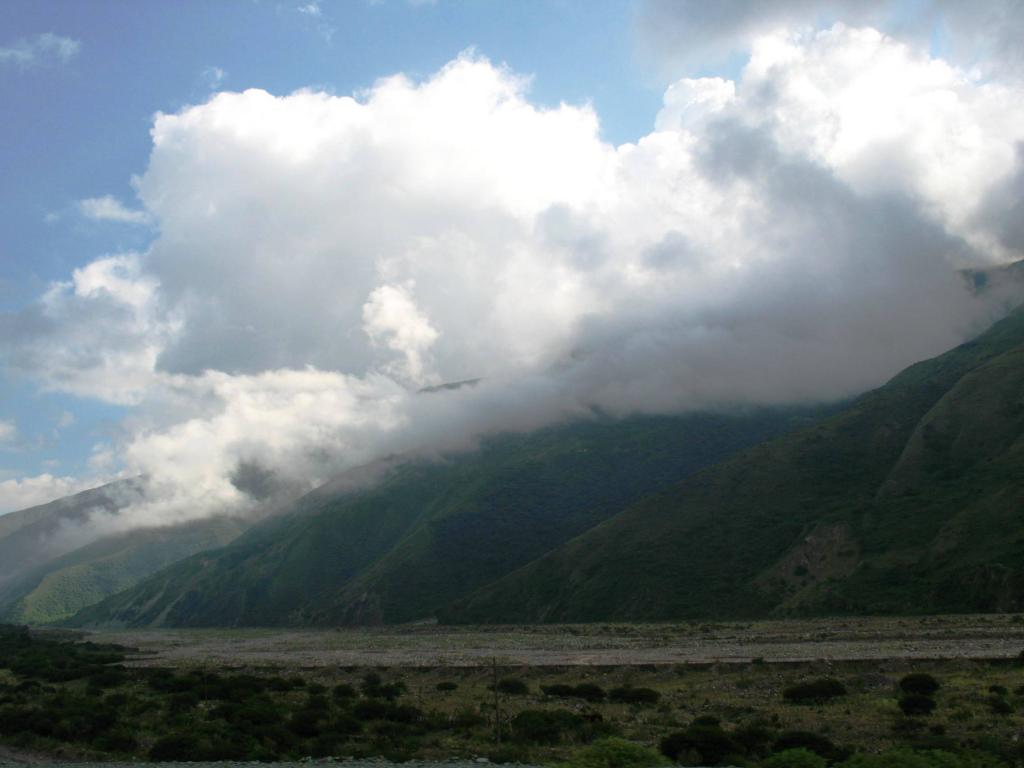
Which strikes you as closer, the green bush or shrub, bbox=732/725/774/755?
the green bush

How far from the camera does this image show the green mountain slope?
104438mm

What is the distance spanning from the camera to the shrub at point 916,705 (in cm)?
3419

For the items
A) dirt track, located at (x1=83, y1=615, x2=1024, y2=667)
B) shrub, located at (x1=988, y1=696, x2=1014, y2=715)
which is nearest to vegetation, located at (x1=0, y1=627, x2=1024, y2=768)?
shrub, located at (x1=988, y1=696, x2=1014, y2=715)

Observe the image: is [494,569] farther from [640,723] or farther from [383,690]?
[640,723]

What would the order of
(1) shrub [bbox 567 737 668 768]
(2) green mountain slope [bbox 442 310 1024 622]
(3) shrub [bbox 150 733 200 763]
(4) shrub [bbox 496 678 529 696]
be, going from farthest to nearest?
(2) green mountain slope [bbox 442 310 1024 622] < (4) shrub [bbox 496 678 529 696] < (3) shrub [bbox 150 733 200 763] < (1) shrub [bbox 567 737 668 768]

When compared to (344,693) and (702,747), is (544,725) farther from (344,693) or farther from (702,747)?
(344,693)

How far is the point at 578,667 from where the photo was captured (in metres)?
63.0

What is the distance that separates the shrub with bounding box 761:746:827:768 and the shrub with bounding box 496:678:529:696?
98.7 feet

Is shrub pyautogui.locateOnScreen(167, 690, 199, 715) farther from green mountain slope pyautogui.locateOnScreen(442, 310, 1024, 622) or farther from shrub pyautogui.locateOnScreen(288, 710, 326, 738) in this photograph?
green mountain slope pyautogui.locateOnScreen(442, 310, 1024, 622)

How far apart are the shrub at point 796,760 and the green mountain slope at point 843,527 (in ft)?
274

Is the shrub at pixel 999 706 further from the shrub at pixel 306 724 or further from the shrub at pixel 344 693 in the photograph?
the shrub at pixel 344 693

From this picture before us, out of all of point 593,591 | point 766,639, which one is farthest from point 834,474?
point 766,639

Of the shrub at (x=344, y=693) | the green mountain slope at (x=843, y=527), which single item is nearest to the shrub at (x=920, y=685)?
the shrub at (x=344, y=693)

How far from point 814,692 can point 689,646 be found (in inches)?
1463
